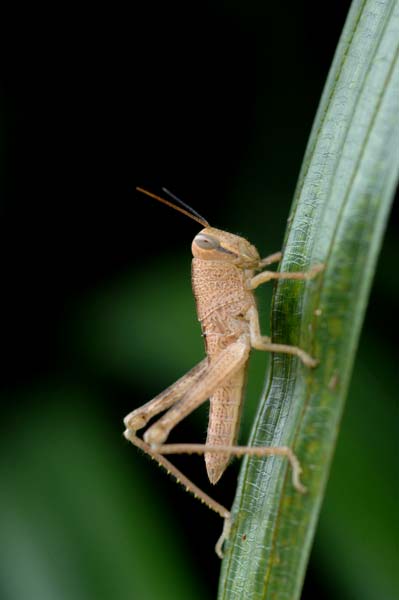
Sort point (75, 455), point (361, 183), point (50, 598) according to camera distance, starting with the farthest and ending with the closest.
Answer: point (75, 455) → point (50, 598) → point (361, 183)

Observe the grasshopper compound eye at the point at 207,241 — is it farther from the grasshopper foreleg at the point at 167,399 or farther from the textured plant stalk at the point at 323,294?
the textured plant stalk at the point at 323,294

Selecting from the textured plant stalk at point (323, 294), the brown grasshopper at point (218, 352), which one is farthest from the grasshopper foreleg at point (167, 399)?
the textured plant stalk at point (323, 294)

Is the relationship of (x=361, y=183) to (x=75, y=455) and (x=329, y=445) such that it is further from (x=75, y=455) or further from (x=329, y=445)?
(x=75, y=455)

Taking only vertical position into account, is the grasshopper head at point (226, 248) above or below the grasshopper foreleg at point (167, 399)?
above

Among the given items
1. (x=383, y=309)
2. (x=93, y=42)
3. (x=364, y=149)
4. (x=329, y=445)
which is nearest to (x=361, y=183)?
(x=364, y=149)

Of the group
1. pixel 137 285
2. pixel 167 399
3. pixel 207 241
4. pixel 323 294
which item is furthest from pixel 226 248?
pixel 323 294

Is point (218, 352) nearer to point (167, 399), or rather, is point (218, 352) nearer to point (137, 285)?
point (167, 399)
